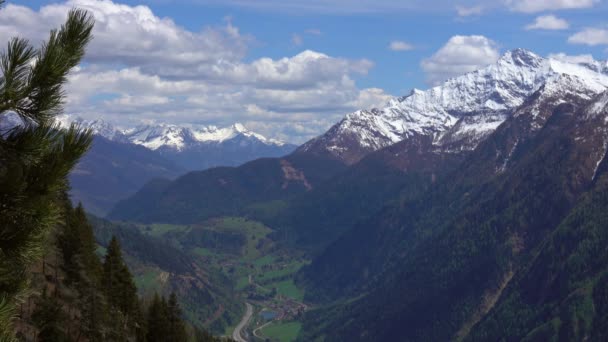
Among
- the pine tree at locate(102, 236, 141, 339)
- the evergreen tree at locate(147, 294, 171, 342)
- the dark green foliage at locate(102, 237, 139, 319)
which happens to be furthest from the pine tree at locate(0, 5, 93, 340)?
the evergreen tree at locate(147, 294, 171, 342)

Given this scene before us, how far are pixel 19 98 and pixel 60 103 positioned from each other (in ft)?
3.39

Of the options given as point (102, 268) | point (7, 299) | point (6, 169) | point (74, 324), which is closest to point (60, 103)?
point (6, 169)

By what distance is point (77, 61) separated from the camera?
1922cm

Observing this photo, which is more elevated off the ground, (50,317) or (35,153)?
(35,153)

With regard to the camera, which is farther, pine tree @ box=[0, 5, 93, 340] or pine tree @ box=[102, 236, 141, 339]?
pine tree @ box=[102, 236, 141, 339]

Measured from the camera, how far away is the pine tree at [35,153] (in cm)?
1870

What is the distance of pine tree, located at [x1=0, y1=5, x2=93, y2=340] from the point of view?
1870cm

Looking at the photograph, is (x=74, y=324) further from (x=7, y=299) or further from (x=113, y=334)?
(x=7, y=299)

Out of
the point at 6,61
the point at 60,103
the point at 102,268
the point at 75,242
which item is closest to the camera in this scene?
the point at 6,61

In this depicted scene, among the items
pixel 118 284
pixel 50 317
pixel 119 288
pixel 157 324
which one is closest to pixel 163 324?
pixel 157 324

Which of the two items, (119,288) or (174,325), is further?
(174,325)

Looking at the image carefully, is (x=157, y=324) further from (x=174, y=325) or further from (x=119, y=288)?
(x=119, y=288)

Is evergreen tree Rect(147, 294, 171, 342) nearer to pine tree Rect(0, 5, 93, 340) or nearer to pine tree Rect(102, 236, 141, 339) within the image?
pine tree Rect(102, 236, 141, 339)

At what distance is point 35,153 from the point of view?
19000 mm
